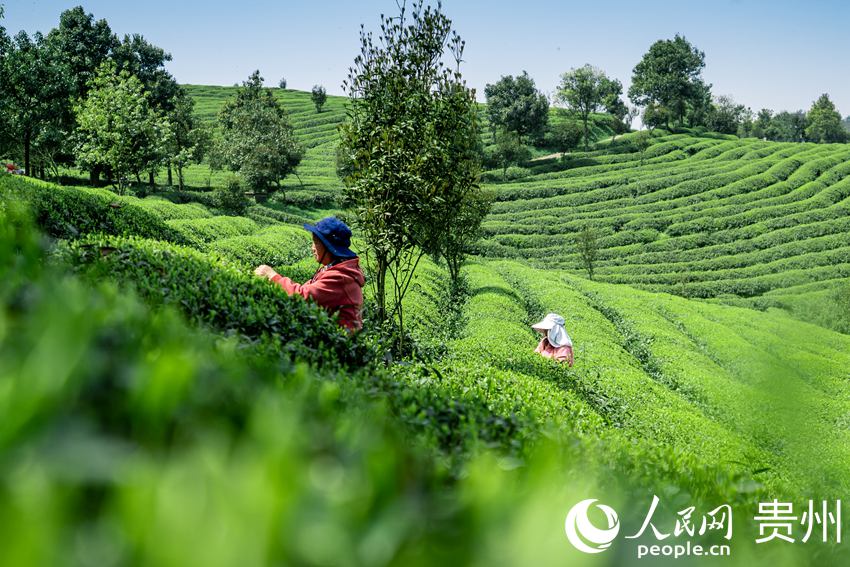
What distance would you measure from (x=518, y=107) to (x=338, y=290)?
8969 cm

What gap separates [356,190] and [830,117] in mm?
155936

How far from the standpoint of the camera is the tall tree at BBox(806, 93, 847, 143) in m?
130

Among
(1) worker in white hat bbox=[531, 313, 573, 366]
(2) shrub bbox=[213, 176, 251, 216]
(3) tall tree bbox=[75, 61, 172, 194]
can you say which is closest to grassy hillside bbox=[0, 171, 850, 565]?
(1) worker in white hat bbox=[531, 313, 573, 366]

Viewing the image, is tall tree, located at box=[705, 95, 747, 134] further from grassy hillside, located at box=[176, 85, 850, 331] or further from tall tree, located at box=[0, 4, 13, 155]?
tall tree, located at box=[0, 4, 13, 155]

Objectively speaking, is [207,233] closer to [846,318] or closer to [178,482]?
[178,482]

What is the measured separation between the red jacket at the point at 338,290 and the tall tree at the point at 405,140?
452cm

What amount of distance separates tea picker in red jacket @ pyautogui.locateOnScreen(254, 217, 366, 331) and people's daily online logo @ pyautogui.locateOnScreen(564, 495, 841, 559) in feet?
14.0

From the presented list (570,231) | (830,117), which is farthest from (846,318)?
(830,117)

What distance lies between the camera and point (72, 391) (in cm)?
108

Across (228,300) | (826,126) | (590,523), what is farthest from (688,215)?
(826,126)

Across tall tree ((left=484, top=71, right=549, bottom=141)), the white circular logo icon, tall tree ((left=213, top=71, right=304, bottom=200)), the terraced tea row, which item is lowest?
the terraced tea row

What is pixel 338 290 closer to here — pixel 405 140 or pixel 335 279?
pixel 335 279

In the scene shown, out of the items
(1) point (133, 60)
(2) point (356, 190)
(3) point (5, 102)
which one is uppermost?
(1) point (133, 60)

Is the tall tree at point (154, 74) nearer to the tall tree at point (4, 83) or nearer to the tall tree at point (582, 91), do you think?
the tall tree at point (4, 83)
